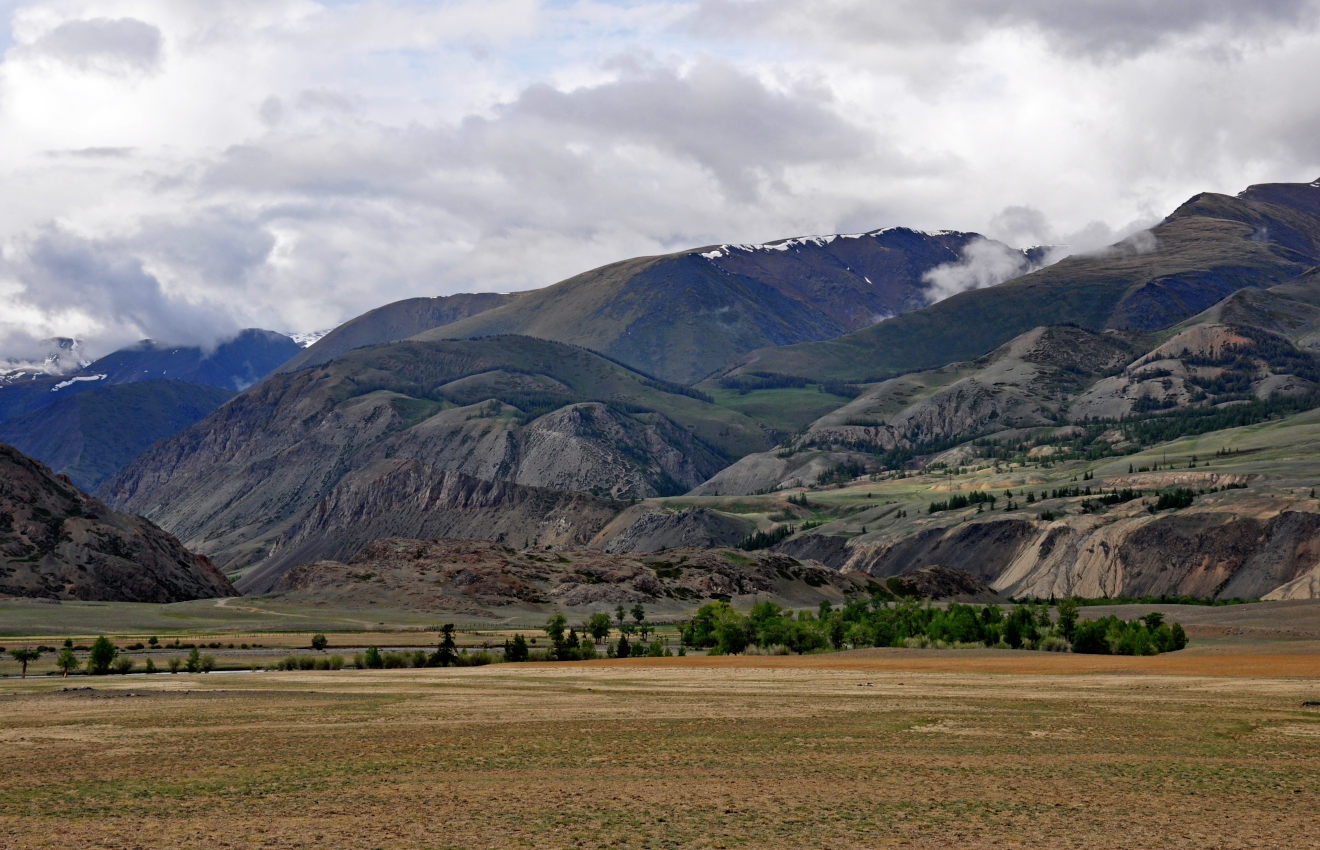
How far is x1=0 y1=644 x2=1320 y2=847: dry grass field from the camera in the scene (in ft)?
78.7

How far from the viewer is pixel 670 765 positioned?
3284cm

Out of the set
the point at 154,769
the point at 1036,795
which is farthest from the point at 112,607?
the point at 1036,795

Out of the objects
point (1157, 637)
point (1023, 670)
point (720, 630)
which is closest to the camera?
point (1023, 670)

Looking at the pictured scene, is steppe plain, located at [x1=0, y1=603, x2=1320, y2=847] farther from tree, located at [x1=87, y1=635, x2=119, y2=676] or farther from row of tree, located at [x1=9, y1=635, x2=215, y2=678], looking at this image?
tree, located at [x1=87, y1=635, x2=119, y2=676]

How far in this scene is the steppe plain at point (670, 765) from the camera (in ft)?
78.7

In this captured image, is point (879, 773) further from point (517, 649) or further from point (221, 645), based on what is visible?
point (221, 645)

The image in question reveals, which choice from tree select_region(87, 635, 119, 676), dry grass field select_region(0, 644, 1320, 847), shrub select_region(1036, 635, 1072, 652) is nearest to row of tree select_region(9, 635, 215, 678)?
tree select_region(87, 635, 119, 676)

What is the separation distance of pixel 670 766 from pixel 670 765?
0.22m

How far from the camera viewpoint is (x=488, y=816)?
1000 inches

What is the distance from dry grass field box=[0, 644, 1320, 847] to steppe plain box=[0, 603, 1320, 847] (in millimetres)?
115

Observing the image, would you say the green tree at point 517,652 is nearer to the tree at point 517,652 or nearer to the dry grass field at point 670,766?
the tree at point 517,652

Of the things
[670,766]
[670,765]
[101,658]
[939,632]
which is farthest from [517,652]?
[670,766]

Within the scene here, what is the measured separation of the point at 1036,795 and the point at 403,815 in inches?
551

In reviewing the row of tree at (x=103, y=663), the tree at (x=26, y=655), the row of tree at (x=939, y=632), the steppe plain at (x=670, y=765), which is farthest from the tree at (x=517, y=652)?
the steppe plain at (x=670, y=765)
